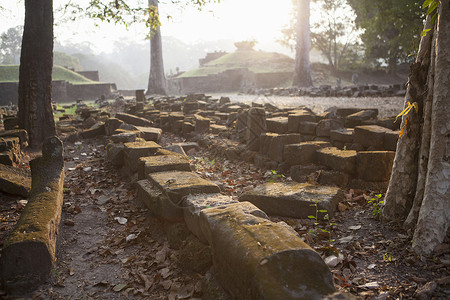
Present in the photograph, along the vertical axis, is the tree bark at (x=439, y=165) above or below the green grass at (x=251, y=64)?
below

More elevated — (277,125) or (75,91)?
(75,91)

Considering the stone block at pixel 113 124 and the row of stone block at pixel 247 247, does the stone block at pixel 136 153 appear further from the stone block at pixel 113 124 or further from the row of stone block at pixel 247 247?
the stone block at pixel 113 124

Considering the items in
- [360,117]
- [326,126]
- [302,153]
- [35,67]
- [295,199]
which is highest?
[35,67]

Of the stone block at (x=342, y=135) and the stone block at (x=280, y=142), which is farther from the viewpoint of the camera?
the stone block at (x=280, y=142)

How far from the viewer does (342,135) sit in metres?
5.41

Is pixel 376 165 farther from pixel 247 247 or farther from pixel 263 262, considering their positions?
pixel 263 262

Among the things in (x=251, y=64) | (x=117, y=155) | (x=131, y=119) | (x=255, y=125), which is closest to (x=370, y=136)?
(x=255, y=125)

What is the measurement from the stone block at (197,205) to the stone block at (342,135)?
3.02 metres

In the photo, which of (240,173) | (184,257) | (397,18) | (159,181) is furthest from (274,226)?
(397,18)

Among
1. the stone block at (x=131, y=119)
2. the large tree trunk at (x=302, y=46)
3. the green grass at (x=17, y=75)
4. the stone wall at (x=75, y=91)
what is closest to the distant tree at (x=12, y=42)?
the green grass at (x=17, y=75)

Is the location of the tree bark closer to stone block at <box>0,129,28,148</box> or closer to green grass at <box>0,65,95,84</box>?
stone block at <box>0,129,28,148</box>

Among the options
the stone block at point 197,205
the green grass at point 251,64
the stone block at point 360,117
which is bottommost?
the stone block at point 197,205

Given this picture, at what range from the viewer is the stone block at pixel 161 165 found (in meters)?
3.99

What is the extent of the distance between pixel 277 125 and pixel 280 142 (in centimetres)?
98
